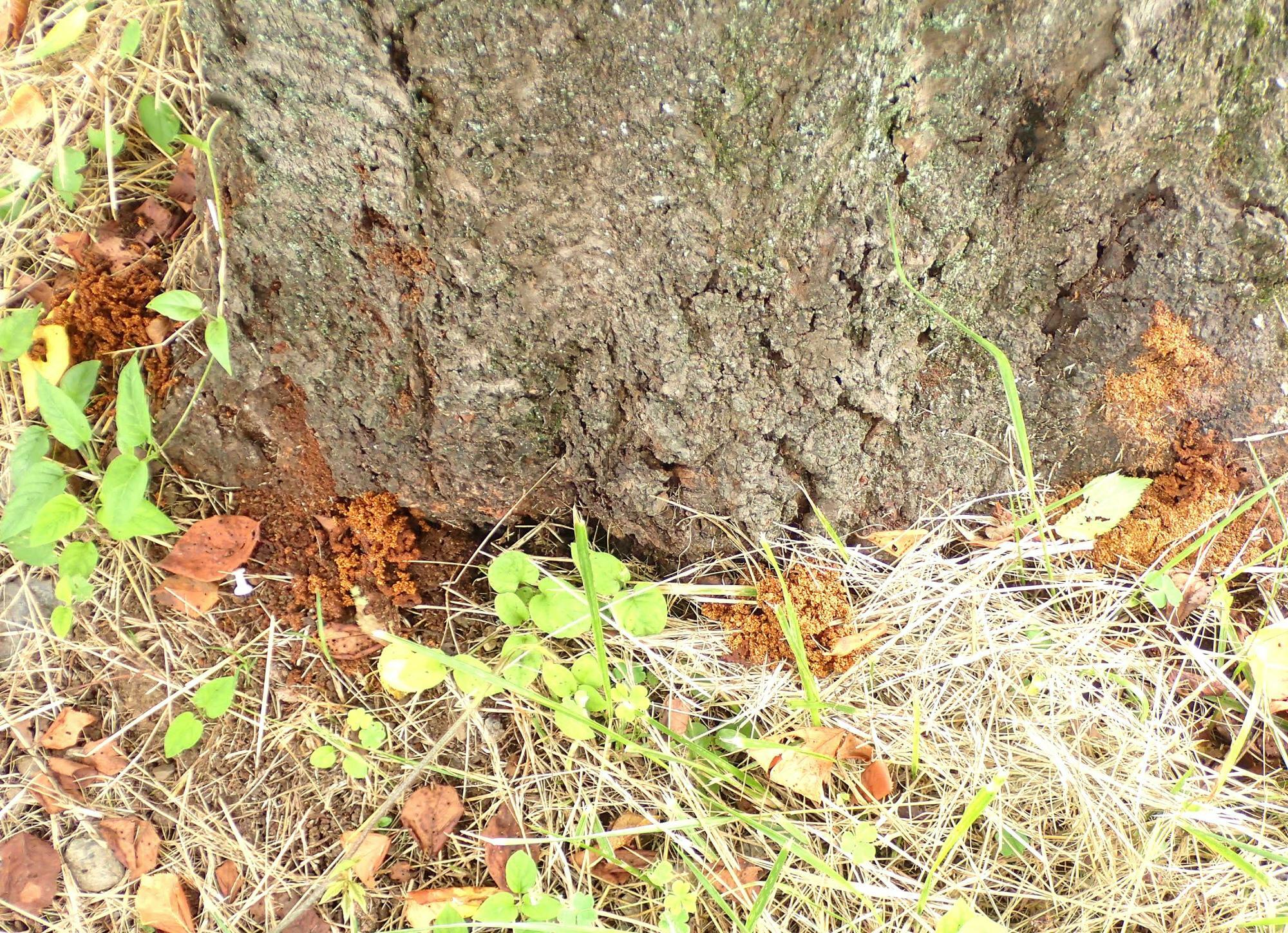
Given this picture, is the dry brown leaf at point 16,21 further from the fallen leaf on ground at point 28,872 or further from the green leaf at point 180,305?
the fallen leaf on ground at point 28,872

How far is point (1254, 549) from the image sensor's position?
1.53 metres

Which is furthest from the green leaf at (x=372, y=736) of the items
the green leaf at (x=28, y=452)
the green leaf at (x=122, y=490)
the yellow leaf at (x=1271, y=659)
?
the yellow leaf at (x=1271, y=659)

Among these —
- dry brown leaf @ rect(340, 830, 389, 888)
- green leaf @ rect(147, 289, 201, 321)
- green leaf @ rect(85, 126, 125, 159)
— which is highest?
green leaf @ rect(85, 126, 125, 159)

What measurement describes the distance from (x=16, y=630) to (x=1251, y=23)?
2523 mm

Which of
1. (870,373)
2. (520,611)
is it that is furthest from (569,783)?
(870,373)

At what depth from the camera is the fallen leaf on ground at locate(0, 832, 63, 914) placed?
148 centimetres

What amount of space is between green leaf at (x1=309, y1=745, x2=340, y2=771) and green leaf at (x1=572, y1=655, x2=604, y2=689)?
51cm

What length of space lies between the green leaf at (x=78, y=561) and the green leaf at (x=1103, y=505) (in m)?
1.93

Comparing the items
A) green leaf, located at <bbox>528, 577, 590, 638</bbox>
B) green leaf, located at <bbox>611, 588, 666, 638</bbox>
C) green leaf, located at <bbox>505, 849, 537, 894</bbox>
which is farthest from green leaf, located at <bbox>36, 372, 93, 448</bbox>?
green leaf, located at <bbox>505, 849, 537, 894</bbox>

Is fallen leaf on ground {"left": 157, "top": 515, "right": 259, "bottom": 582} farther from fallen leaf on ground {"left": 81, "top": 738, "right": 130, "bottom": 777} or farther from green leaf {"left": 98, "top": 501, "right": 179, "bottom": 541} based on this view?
fallen leaf on ground {"left": 81, "top": 738, "right": 130, "bottom": 777}

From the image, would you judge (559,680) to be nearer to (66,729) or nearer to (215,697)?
(215,697)

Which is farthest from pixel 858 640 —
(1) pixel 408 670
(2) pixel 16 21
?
(2) pixel 16 21

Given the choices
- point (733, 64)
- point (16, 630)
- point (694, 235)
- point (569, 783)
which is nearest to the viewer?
point (733, 64)

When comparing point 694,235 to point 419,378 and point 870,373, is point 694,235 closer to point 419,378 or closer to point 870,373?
point 870,373
